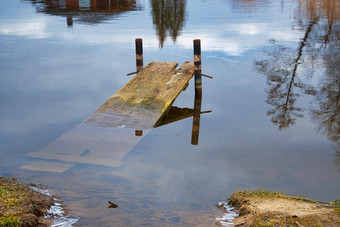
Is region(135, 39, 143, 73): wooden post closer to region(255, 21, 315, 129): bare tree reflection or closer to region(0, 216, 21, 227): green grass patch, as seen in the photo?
region(255, 21, 315, 129): bare tree reflection

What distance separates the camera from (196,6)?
3247 cm

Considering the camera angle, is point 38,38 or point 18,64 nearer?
point 18,64

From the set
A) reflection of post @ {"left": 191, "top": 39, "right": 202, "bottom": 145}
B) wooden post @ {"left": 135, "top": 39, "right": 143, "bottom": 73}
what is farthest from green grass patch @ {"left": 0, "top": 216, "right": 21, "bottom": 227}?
wooden post @ {"left": 135, "top": 39, "right": 143, "bottom": 73}

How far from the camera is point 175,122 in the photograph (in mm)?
11273

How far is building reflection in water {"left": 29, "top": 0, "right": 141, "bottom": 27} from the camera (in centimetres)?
2670

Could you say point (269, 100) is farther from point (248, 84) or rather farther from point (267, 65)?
point (267, 65)

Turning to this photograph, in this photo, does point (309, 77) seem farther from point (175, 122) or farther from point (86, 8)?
point (86, 8)

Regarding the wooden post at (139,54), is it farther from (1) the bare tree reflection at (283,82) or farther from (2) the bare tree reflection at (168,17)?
(2) the bare tree reflection at (168,17)

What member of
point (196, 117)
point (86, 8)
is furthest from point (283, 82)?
point (86, 8)

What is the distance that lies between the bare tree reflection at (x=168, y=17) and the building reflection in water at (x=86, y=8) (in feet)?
6.44

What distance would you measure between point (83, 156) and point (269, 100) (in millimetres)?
6617

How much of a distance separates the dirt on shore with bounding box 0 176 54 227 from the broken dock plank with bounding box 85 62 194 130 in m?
3.32

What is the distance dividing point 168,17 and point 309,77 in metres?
14.3

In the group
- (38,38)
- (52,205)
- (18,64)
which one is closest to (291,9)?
(38,38)
